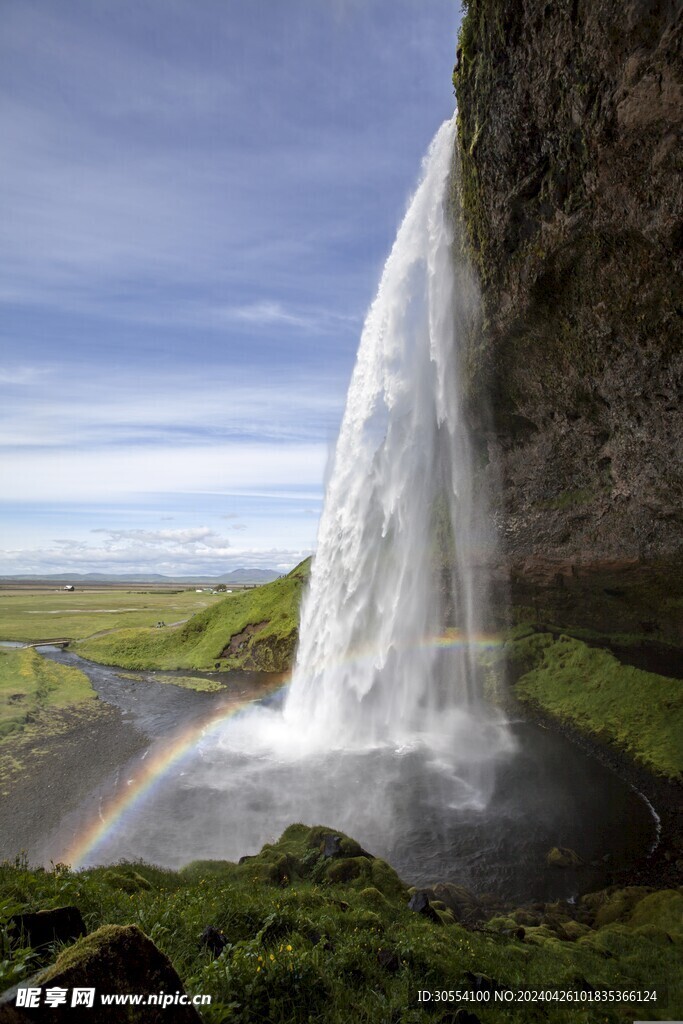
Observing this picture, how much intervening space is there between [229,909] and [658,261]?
15.9 m

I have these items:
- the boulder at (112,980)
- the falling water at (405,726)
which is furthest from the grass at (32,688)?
the boulder at (112,980)

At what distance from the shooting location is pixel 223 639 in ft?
160

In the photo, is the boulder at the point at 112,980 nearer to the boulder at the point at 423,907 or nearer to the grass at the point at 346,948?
the grass at the point at 346,948

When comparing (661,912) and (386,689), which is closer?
(661,912)

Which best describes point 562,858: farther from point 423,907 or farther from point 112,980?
point 112,980

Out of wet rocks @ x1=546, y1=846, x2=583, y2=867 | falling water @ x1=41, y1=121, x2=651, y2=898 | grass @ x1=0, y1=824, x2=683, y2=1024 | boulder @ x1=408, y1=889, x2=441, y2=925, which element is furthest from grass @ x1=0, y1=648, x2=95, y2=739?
wet rocks @ x1=546, y1=846, x2=583, y2=867

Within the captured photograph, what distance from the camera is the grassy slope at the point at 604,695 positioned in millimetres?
23875

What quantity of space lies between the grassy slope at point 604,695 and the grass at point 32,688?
28037 mm

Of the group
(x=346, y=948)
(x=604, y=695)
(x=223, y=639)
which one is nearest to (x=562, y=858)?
(x=346, y=948)

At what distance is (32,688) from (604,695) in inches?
1333

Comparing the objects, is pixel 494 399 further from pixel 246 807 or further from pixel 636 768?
pixel 246 807

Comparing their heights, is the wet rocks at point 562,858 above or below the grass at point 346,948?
below

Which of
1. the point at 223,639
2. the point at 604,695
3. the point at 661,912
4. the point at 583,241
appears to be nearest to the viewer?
the point at 661,912

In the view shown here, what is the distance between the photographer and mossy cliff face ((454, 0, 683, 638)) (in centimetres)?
1108
